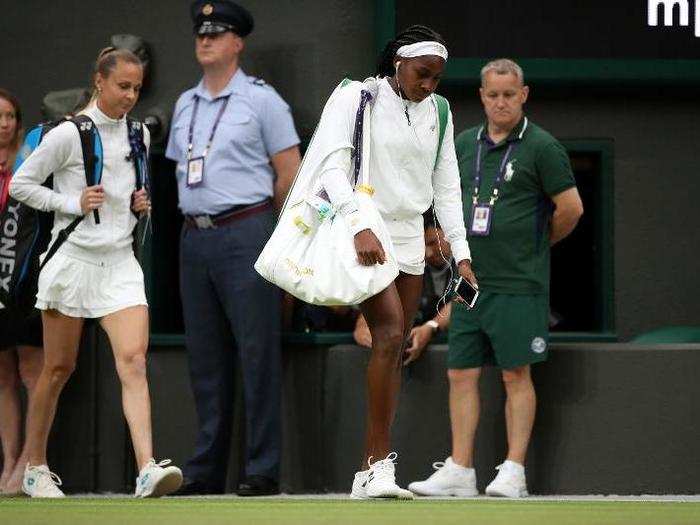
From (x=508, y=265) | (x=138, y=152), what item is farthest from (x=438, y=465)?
(x=138, y=152)

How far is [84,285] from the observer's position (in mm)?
8938

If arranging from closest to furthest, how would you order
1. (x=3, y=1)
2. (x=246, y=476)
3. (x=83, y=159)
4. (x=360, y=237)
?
(x=360, y=237), (x=83, y=159), (x=246, y=476), (x=3, y=1)

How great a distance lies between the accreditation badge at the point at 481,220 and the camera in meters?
9.30

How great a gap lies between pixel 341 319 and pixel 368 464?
7.03ft

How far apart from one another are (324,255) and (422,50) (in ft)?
3.15

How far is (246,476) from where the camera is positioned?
31.7ft

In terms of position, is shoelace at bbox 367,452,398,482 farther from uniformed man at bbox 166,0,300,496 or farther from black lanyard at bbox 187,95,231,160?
black lanyard at bbox 187,95,231,160

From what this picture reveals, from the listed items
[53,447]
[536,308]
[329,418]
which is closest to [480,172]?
[536,308]

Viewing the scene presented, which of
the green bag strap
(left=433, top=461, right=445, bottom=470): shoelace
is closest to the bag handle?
the green bag strap

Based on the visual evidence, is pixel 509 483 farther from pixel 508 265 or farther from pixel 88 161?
pixel 88 161

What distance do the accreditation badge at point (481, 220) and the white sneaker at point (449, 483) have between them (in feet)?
3.63

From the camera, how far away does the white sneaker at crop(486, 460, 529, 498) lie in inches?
361

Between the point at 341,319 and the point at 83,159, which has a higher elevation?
the point at 83,159

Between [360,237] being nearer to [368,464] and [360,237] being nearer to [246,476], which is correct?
[368,464]
